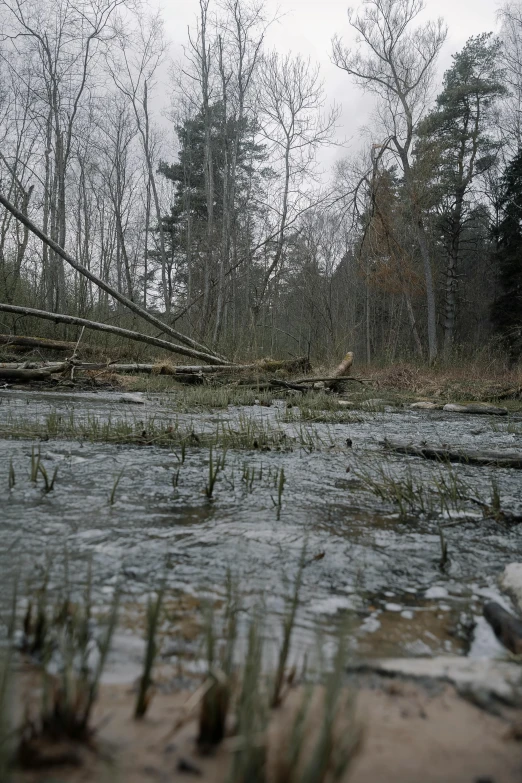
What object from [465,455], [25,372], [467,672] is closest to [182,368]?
[25,372]

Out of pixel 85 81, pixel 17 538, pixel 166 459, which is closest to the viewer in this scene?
pixel 17 538

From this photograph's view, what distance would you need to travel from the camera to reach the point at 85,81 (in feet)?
59.7

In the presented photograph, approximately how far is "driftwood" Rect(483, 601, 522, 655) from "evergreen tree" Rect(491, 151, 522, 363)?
25.7 metres

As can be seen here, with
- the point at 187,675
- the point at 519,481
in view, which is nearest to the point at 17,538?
the point at 187,675

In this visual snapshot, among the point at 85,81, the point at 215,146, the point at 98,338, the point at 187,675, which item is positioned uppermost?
the point at 215,146

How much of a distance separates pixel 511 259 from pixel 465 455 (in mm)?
26069

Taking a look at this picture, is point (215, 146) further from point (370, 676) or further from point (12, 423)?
point (370, 676)

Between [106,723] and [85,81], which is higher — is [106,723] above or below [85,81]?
below

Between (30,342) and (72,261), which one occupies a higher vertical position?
(72,261)

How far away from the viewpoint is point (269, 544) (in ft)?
6.61

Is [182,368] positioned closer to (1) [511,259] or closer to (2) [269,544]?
(2) [269,544]

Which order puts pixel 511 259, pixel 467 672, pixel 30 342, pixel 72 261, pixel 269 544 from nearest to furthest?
1. pixel 467 672
2. pixel 269 544
3. pixel 72 261
4. pixel 30 342
5. pixel 511 259

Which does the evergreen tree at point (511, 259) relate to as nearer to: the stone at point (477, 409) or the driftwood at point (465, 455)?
the stone at point (477, 409)

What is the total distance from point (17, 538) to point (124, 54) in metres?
25.2
